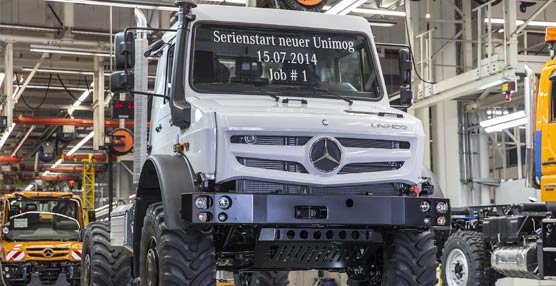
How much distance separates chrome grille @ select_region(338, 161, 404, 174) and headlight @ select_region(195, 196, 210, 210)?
3.82ft

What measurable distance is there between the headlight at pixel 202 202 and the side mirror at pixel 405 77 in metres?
2.66

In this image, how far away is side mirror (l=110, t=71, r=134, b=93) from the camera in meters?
7.39

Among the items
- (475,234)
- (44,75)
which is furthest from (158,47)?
(44,75)

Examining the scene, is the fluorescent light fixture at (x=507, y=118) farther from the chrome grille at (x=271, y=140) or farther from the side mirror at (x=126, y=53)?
the side mirror at (x=126, y=53)

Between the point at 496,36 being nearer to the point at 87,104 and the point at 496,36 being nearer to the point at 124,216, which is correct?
the point at 124,216

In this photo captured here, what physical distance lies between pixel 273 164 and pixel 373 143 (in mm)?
909

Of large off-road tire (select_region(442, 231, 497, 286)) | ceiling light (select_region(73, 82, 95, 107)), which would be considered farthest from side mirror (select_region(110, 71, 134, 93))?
ceiling light (select_region(73, 82, 95, 107))

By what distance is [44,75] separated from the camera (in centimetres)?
2989

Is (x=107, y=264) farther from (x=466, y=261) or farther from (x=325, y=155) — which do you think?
(x=466, y=261)

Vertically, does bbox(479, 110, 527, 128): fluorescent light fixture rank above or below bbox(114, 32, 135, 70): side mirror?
below

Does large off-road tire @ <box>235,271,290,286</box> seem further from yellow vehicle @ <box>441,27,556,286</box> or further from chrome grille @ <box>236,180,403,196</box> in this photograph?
chrome grille @ <box>236,180,403,196</box>

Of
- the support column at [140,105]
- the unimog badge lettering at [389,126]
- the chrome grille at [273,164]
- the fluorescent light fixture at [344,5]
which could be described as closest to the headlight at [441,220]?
the unimog badge lettering at [389,126]

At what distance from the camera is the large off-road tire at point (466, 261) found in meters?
13.1

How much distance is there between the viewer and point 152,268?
7.18 m
